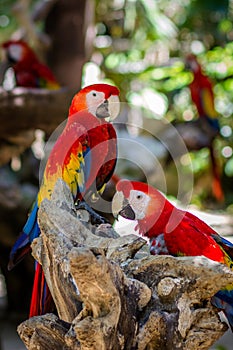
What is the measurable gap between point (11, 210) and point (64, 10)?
764 millimetres

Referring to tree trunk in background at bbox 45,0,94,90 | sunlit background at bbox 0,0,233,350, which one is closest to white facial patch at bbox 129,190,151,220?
tree trunk in background at bbox 45,0,94,90

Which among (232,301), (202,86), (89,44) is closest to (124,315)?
(232,301)

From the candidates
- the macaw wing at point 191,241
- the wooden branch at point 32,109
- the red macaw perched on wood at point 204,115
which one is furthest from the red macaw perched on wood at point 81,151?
the red macaw perched on wood at point 204,115

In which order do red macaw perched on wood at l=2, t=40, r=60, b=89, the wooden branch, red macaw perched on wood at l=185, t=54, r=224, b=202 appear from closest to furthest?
the wooden branch → red macaw perched on wood at l=2, t=40, r=60, b=89 → red macaw perched on wood at l=185, t=54, r=224, b=202

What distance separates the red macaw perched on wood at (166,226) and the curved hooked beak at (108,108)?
10 centimetres

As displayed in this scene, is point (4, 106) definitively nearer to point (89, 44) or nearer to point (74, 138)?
point (89, 44)

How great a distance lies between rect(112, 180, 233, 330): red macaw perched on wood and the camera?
2.80ft

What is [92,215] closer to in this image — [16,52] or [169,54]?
[16,52]

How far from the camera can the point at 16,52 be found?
214cm

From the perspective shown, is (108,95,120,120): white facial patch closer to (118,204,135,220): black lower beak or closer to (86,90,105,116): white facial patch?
(86,90,105,116): white facial patch

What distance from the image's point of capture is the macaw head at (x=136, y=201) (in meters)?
0.88

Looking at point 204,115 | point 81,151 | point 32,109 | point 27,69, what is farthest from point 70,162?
point 204,115

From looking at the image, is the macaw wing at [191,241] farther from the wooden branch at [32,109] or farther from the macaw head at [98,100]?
the wooden branch at [32,109]

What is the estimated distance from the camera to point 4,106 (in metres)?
1.82
